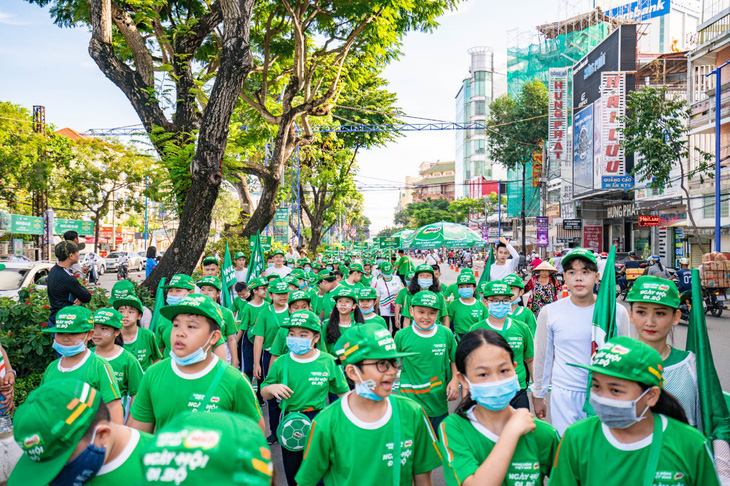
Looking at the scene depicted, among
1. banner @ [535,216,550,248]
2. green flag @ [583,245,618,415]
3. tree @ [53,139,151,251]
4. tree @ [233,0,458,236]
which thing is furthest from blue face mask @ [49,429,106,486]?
banner @ [535,216,550,248]

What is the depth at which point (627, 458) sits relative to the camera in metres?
2.21

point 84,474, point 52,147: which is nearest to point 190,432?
point 84,474

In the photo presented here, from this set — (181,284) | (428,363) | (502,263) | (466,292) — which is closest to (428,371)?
(428,363)

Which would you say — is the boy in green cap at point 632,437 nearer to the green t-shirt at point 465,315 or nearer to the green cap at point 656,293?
the green cap at point 656,293

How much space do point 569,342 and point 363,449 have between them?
2004 mm

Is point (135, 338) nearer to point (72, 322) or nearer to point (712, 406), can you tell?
point (72, 322)

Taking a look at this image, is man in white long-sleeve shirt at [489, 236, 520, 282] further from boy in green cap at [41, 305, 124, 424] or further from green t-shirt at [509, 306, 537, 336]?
boy in green cap at [41, 305, 124, 424]

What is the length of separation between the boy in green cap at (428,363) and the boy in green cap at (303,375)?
2.30ft

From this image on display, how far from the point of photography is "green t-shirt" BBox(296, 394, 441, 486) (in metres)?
2.56

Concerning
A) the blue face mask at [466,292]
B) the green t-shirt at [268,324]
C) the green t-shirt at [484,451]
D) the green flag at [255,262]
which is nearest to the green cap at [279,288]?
the green t-shirt at [268,324]

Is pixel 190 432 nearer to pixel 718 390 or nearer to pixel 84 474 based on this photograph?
pixel 84 474

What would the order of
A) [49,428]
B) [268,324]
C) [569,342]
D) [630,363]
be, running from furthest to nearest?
[268,324] → [569,342] → [630,363] → [49,428]

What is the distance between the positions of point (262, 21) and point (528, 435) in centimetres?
1351

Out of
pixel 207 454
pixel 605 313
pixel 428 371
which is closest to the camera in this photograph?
pixel 207 454
